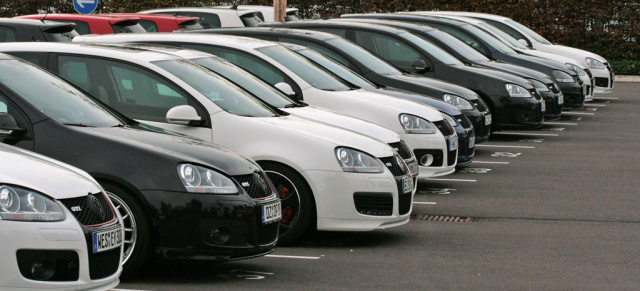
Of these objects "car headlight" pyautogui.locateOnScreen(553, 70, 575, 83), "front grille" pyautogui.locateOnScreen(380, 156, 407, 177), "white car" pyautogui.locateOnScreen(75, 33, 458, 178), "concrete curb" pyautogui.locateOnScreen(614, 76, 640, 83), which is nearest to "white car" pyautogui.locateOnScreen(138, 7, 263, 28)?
"car headlight" pyautogui.locateOnScreen(553, 70, 575, 83)

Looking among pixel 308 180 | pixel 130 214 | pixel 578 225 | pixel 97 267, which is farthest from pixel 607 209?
pixel 97 267

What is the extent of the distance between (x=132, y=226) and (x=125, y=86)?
1938 mm

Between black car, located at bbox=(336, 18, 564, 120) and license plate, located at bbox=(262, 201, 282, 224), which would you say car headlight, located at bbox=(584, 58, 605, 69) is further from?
license plate, located at bbox=(262, 201, 282, 224)

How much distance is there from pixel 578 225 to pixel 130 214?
14.9ft

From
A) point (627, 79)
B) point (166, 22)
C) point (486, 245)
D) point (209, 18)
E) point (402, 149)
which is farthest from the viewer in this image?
point (627, 79)

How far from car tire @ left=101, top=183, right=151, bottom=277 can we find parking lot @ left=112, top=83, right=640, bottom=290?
0.16 m

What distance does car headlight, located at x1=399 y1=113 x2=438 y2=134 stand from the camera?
40.2 ft

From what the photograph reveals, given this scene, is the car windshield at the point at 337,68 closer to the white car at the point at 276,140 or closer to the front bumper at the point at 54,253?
the white car at the point at 276,140

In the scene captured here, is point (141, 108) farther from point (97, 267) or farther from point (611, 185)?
point (611, 185)

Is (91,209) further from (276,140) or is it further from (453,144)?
(453,144)

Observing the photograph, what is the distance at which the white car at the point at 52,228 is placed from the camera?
5926 mm

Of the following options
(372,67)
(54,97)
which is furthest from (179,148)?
(372,67)

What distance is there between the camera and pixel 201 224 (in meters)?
7.56

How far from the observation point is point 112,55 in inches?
363
